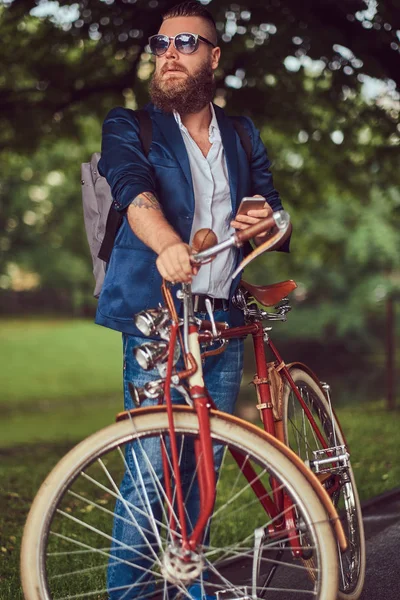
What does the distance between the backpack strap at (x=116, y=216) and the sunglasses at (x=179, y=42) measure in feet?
0.73

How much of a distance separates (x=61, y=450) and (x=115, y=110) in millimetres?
6357

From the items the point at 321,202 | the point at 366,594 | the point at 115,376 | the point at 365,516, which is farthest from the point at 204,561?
the point at 115,376

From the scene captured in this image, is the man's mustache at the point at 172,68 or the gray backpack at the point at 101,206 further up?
the man's mustache at the point at 172,68

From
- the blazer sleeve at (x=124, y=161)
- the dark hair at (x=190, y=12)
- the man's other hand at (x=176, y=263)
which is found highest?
the dark hair at (x=190, y=12)

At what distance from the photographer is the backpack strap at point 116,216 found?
9.81ft

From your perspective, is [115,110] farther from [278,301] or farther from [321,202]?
[321,202]

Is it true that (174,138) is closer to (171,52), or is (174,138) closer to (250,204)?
(171,52)

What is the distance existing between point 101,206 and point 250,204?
2.23ft

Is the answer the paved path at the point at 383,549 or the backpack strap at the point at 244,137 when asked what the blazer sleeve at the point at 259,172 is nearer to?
the backpack strap at the point at 244,137

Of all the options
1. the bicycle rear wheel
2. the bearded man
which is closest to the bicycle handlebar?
the bearded man

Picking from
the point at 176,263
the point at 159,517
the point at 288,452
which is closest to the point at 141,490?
the point at 159,517

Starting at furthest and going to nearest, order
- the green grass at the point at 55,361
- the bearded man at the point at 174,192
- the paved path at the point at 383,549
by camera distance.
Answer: the green grass at the point at 55,361 → the paved path at the point at 383,549 → the bearded man at the point at 174,192

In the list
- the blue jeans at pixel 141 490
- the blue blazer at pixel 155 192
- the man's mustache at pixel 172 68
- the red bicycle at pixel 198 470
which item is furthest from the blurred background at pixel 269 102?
the man's mustache at pixel 172 68

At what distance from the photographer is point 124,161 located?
9.39 ft
